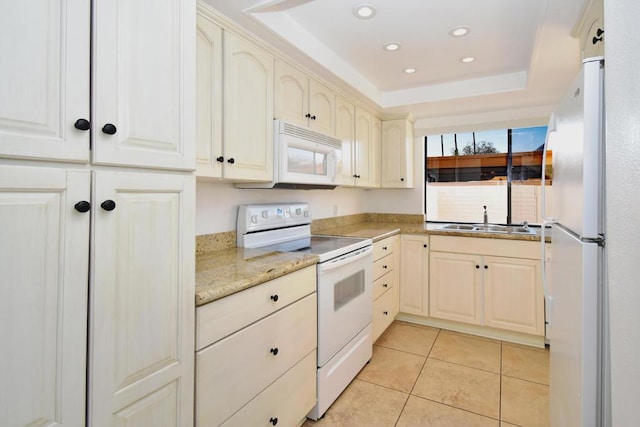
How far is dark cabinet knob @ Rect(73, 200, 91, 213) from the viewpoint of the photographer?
0.80 meters

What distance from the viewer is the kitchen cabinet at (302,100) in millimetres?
2073

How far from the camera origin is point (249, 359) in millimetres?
1378

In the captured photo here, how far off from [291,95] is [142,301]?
1.64 metres

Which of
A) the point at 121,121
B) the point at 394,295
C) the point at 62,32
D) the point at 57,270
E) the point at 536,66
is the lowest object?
the point at 394,295

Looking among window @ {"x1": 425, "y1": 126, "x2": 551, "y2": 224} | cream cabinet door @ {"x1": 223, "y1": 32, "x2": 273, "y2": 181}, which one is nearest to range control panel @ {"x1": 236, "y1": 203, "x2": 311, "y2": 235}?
cream cabinet door @ {"x1": 223, "y1": 32, "x2": 273, "y2": 181}

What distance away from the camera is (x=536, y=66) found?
7.67 ft

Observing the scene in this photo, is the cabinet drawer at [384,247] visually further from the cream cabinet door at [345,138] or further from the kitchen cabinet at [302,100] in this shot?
the kitchen cabinet at [302,100]

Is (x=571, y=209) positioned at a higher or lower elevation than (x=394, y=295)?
higher

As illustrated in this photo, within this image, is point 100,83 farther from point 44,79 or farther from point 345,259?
point 345,259

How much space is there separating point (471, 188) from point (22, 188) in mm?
3826

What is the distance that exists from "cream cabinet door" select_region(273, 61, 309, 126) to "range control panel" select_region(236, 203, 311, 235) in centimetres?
62

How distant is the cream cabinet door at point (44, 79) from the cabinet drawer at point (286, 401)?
114 cm

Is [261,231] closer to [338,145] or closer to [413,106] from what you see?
[338,145]

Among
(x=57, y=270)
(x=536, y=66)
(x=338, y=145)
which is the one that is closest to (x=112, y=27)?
(x=57, y=270)
